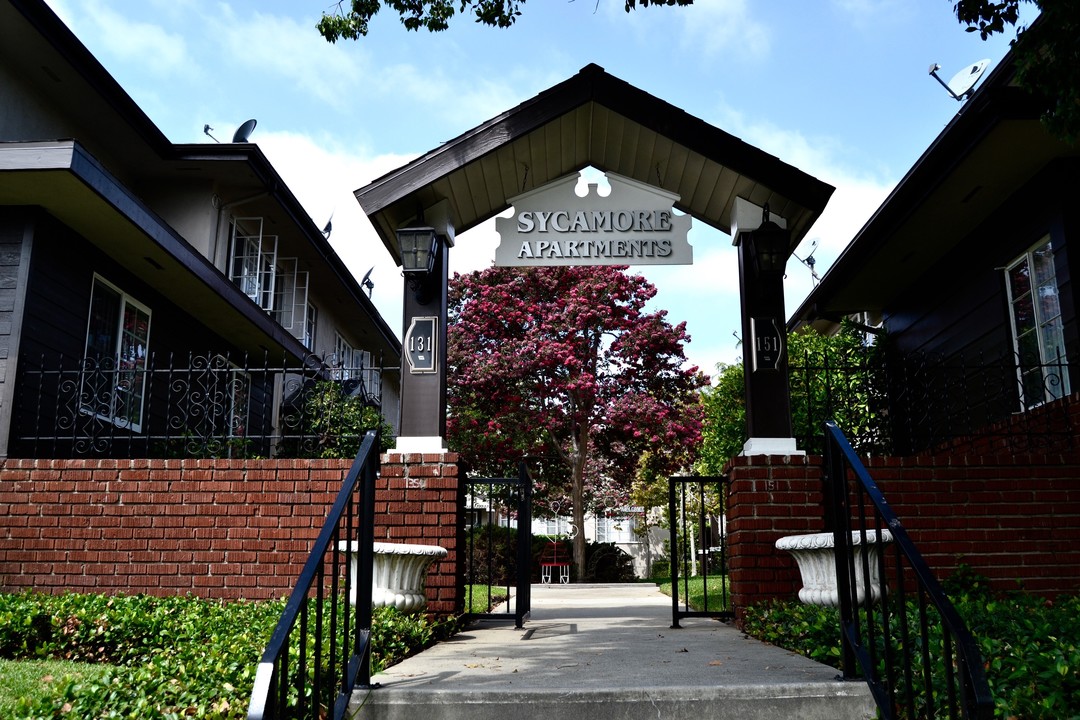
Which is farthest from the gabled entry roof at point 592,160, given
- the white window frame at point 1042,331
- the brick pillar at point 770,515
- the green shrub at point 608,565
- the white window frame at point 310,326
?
the green shrub at point 608,565

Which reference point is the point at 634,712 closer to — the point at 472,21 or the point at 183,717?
the point at 183,717

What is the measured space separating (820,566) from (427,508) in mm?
2733

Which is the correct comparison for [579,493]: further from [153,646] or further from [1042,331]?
[153,646]

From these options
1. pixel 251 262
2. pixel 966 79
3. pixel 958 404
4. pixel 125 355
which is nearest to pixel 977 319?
pixel 958 404

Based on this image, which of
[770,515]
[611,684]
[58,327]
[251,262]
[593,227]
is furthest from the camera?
[251,262]

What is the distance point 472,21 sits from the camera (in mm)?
7113

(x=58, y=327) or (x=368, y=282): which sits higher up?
(x=368, y=282)

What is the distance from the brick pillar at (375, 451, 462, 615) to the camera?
6668 mm

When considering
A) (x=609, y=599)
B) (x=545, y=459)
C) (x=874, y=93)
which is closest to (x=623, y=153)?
(x=874, y=93)

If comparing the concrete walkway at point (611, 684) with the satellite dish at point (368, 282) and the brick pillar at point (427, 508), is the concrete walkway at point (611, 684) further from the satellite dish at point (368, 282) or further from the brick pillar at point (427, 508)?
the satellite dish at point (368, 282)

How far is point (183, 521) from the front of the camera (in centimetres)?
698

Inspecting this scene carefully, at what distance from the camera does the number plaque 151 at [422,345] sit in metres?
6.90

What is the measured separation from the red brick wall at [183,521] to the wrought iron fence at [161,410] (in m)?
0.28

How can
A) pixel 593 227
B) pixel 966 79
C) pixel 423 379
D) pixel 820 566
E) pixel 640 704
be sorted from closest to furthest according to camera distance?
pixel 640 704 < pixel 820 566 < pixel 423 379 < pixel 593 227 < pixel 966 79
